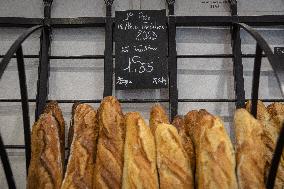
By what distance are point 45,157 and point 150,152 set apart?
52 cm

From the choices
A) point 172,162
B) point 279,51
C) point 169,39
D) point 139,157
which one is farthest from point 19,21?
point 279,51

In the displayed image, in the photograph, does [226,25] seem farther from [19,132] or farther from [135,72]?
[19,132]

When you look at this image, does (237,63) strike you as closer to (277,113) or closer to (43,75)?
(277,113)

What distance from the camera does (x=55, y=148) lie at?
6.31 feet

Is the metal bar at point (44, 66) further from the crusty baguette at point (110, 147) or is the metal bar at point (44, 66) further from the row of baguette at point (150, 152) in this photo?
the crusty baguette at point (110, 147)

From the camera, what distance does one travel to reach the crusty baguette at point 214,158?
1611 mm

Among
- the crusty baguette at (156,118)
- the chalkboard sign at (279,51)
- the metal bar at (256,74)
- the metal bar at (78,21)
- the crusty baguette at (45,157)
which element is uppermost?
the metal bar at (78,21)

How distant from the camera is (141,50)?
248 cm

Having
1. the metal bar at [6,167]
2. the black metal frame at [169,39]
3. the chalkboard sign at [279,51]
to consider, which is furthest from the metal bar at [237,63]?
the metal bar at [6,167]

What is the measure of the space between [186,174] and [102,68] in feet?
3.78

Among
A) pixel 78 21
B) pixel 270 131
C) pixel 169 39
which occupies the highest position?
pixel 78 21

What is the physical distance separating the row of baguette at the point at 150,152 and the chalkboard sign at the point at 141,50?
408 millimetres

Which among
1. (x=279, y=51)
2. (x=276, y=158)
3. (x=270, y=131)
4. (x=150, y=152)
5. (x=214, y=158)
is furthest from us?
(x=279, y=51)

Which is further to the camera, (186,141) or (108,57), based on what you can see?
(108,57)
